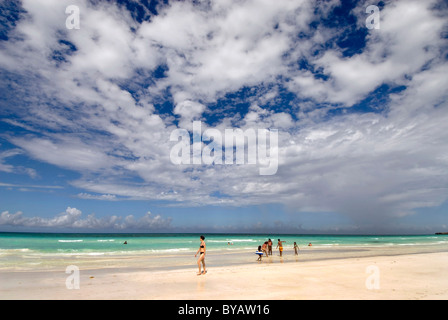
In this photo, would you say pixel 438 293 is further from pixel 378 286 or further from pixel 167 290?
pixel 167 290

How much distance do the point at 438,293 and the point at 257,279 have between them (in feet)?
23.5

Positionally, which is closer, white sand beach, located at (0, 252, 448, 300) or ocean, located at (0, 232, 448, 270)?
white sand beach, located at (0, 252, 448, 300)

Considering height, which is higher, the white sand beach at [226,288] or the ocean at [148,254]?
the white sand beach at [226,288]

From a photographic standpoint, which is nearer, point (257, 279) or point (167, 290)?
point (167, 290)

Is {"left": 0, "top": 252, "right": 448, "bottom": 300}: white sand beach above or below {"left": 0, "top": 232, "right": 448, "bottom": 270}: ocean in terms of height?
above

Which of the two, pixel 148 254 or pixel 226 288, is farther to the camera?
pixel 148 254

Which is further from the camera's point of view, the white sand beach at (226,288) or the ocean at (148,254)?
the ocean at (148,254)

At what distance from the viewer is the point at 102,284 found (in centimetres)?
1255

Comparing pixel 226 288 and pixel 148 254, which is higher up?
pixel 226 288
